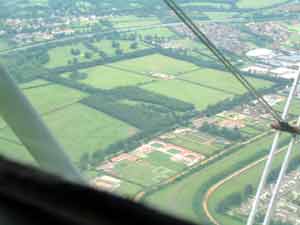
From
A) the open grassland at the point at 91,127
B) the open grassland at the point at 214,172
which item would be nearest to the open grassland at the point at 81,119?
the open grassland at the point at 91,127

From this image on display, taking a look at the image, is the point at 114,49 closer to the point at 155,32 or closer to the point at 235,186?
the point at 155,32

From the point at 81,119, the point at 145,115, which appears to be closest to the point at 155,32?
the point at 145,115

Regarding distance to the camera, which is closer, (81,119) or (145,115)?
(81,119)

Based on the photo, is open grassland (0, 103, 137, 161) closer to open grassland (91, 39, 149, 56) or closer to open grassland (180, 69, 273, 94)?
open grassland (180, 69, 273, 94)

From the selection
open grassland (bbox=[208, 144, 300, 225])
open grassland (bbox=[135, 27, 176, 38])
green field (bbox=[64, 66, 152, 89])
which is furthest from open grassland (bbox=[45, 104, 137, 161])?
open grassland (bbox=[135, 27, 176, 38])

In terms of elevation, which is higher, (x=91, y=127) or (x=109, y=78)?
(x=91, y=127)

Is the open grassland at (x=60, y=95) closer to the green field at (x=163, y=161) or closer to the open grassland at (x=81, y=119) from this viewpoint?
the open grassland at (x=81, y=119)
